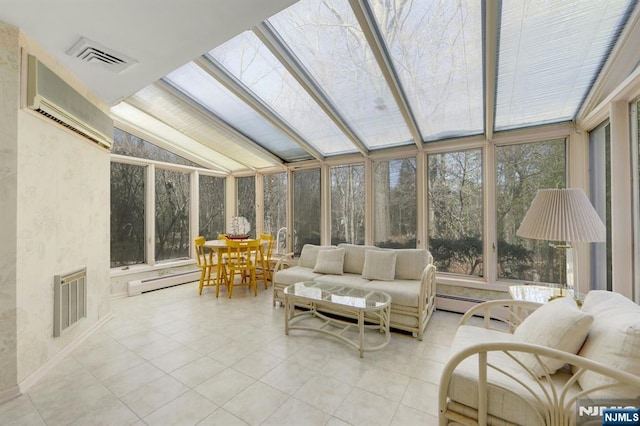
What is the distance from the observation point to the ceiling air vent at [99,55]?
1.95 m

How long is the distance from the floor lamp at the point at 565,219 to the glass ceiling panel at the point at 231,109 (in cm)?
313

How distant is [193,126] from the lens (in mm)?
4062

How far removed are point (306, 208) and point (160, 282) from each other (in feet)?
9.55

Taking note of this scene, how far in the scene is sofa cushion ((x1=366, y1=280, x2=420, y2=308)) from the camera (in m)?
2.78

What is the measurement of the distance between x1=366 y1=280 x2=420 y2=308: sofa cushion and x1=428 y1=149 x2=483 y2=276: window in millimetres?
790

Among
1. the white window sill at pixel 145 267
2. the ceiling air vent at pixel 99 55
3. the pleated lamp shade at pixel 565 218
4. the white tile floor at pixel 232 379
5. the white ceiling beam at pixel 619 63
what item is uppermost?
the ceiling air vent at pixel 99 55

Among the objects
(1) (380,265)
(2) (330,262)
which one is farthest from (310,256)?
(1) (380,265)

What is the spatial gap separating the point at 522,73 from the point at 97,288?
16.2ft

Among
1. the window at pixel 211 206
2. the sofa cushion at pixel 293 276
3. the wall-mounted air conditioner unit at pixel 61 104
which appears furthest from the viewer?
the window at pixel 211 206

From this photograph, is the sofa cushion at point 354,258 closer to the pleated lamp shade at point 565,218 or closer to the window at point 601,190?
the pleated lamp shade at point 565,218

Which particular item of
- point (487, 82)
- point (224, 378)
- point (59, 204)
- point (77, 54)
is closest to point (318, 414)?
point (224, 378)

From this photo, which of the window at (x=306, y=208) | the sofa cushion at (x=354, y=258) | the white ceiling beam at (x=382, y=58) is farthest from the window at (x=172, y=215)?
the white ceiling beam at (x=382, y=58)

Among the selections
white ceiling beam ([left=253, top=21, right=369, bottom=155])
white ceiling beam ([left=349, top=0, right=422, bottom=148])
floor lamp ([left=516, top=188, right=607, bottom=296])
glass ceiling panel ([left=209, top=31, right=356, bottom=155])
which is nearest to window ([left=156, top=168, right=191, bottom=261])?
glass ceiling panel ([left=209, top=31, right=356, bottom=155])

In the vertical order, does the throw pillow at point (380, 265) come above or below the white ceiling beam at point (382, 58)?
below
